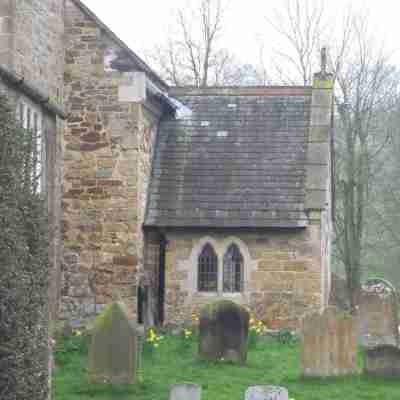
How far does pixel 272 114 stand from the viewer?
22.1m

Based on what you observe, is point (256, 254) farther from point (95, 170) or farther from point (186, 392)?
point (186, 392)

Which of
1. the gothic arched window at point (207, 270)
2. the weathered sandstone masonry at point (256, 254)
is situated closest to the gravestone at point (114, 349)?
the weathered sandstone masonry at point (256, 254)

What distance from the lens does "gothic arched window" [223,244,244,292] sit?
66.2 ft

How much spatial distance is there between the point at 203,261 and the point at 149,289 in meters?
1.26

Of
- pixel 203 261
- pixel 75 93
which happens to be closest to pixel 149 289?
pixel 203 261

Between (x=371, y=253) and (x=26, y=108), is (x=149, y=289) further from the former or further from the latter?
(x=371, y=253)

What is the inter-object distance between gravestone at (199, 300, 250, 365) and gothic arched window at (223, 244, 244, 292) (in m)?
5.40

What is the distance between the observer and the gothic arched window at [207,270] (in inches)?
796

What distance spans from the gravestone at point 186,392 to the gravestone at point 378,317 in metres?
8.08

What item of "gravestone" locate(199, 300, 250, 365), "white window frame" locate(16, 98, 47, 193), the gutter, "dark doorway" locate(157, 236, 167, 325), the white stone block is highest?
the white stone block

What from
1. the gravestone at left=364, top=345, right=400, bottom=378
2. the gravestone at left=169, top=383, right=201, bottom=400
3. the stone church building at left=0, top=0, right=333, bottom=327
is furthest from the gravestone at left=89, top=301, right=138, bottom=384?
the stone church building at left=0, top=0, right=333, bottom=327

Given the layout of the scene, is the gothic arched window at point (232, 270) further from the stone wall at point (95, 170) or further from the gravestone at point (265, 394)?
the gravestone at point (265, 394)

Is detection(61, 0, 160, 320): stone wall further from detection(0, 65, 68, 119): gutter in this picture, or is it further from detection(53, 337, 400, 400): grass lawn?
detection(0, 65, 68, 119): gutter

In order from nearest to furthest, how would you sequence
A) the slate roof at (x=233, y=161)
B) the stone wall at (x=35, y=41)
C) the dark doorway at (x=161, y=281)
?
the stone wall at (x=35, y=41) < the slate roof at (x=233, y=161) < the dark doorway at (x=161, y=281)
